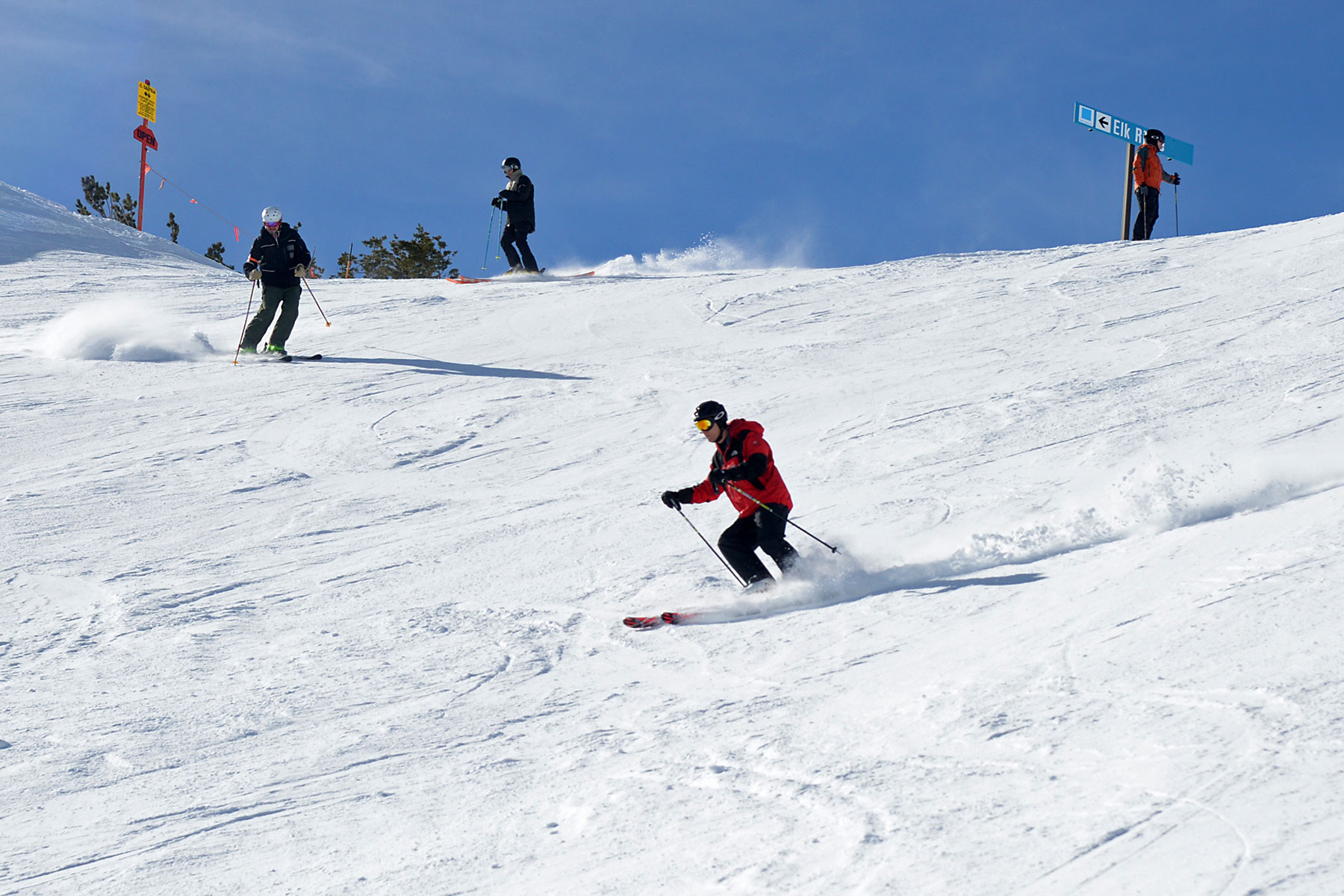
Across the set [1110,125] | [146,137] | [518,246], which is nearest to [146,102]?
[146,137]

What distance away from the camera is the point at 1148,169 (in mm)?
16438

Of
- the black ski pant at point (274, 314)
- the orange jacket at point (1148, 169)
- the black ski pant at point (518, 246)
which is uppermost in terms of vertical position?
the orange jacket at point (1148, 169)

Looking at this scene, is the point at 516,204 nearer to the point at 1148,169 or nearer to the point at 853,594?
the point at 1148,169

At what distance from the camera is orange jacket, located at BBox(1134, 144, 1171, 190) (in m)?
16.3

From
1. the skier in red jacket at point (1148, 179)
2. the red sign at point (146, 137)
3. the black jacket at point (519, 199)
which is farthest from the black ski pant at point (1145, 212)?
the red sign at point (146, 137)

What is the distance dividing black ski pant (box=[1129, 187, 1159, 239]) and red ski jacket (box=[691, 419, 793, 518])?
12.8m

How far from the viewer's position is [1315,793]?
3.15m

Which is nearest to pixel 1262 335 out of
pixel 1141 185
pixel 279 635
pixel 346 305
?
pixel 1141 185

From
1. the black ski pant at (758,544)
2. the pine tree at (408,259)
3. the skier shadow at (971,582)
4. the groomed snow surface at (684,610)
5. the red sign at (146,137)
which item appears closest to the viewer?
the groomed snow surface at (684,610)

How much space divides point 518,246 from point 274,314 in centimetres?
525

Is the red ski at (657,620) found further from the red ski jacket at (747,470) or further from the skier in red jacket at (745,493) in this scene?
the red ski jacket at (747,470)

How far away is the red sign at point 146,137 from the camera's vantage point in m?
26.8

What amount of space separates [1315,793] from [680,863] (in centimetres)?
185

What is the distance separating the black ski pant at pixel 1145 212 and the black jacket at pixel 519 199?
9.19m
